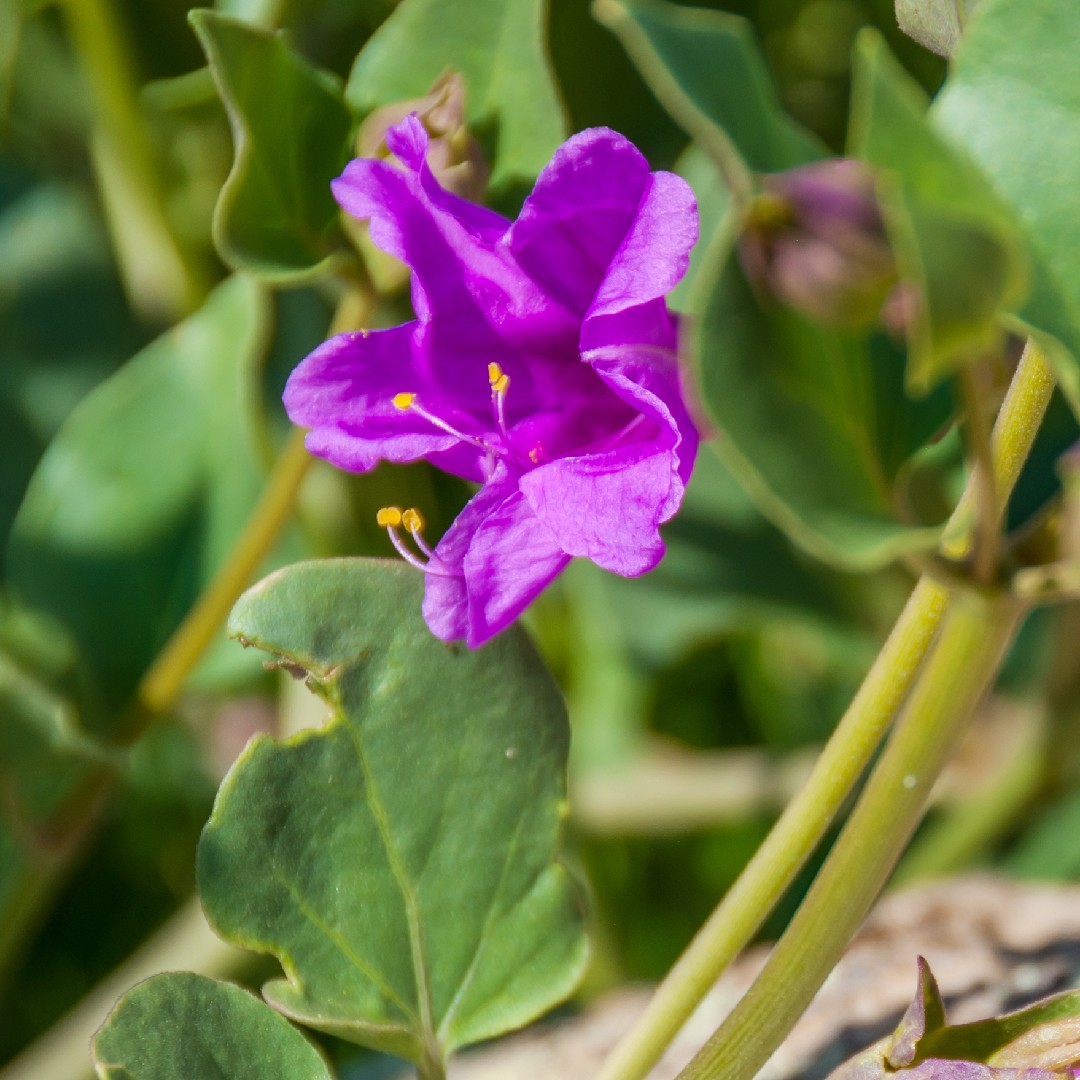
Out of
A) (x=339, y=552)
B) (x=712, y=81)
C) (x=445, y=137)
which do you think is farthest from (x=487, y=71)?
(x=339, y=552)

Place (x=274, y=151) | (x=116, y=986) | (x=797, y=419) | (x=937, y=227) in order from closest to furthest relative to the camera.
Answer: (x=937, y=227), (x=797, y=419), (x=274, y=151), (x=116, y=986)

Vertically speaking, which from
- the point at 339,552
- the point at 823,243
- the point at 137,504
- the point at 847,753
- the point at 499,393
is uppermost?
the point at 823,243

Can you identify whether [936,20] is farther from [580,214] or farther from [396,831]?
[396,831]

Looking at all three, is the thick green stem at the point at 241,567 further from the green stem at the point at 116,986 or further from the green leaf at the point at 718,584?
the green leaf at the point at 718,584

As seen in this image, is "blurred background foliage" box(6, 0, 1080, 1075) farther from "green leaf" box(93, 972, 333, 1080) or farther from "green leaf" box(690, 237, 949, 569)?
"green leaf" box(690, 237, 949, 569)

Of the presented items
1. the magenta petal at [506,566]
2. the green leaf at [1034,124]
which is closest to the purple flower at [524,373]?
the magenta petal at [506,566]

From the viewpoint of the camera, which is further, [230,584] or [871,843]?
[230,584]

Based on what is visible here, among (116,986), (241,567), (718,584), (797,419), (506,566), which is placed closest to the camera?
(797,419)
